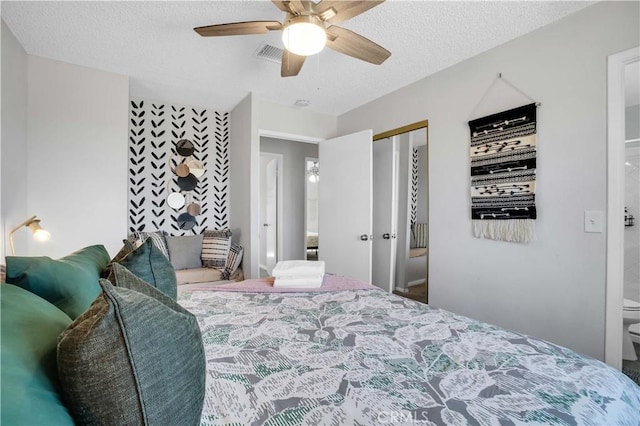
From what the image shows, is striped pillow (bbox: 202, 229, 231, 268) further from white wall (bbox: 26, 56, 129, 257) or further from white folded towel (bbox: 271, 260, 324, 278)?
white folded towel (bbox: 271, 260, 324, 278)

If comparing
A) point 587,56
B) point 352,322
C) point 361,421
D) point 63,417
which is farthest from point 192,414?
point 587,56

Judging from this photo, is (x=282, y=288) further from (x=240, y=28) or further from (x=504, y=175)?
(x=504, y=175)

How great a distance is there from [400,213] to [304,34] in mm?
2995

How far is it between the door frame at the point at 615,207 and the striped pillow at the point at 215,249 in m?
3.32

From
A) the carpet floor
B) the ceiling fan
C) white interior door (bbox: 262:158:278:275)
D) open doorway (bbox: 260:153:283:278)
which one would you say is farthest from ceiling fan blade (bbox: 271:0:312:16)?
white interior door (bbox: 262:158:278:275)

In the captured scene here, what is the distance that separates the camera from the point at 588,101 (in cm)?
182

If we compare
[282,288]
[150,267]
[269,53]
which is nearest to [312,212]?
[269,53]

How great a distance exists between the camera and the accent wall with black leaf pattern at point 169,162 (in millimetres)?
3496

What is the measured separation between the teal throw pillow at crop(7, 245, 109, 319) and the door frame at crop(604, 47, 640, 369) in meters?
2.59

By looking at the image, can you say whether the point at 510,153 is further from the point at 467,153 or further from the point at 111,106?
the point at 111,106

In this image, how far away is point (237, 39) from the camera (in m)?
2.17

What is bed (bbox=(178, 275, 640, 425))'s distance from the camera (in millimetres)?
773

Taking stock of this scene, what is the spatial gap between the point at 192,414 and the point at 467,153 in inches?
100

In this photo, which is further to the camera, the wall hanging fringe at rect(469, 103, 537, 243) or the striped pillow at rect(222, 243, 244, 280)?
the striped pillow at rect(222, 243, 244, 280)
